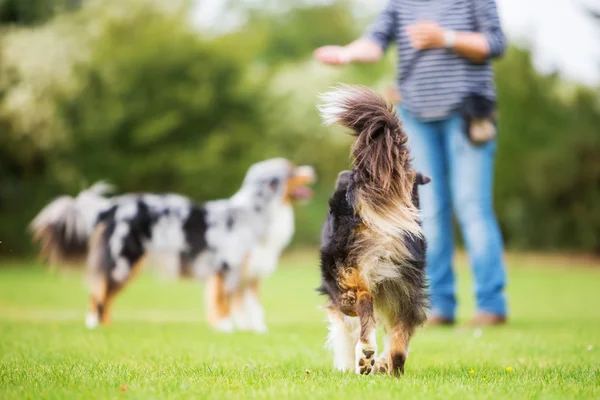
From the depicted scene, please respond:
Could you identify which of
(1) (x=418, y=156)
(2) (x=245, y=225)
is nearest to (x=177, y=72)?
(2) (x=245, y=225)

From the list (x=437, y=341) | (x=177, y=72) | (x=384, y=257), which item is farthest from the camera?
(x=177, y=72)

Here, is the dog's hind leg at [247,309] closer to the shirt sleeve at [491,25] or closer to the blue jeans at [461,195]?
the blue jeans at [461,195]

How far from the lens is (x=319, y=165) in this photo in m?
27.7

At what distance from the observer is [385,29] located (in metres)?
6.98

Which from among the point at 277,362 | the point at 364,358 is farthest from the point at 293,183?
the point at 364,358

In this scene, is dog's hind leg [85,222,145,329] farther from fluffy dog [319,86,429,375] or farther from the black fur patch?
fluffy dog [319,86,429,375]

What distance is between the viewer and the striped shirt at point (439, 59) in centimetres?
685

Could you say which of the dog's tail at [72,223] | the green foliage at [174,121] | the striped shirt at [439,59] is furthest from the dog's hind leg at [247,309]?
the green foliage at [174,121]

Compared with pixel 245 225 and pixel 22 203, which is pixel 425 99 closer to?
pixel 245 225

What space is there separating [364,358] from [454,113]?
3349mm

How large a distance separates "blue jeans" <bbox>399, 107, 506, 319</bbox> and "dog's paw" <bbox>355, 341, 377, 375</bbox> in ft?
9.44

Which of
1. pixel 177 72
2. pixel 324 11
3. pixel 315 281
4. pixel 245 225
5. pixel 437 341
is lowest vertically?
pixel 315 281

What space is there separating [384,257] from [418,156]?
124 inches

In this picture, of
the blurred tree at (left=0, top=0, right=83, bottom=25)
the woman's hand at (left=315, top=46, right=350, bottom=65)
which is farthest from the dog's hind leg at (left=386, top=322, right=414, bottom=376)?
the blurred tree at (left=0, top=0, right=83, bottom=25)
